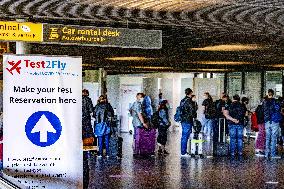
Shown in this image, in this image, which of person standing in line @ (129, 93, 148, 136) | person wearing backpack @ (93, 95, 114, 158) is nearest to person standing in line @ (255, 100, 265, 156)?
person standing in line @ (129, 93, 148, 136)

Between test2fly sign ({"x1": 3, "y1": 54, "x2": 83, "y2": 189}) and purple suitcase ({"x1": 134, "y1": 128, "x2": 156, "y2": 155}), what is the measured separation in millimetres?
9780

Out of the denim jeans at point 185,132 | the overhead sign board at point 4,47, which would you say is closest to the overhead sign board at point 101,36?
the overhead sign board at point 4,47

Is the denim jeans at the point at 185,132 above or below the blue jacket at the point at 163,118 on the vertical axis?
below

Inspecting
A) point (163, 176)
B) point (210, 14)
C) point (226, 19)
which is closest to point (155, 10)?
point (210, 14)

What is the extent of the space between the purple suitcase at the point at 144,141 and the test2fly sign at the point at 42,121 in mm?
9780

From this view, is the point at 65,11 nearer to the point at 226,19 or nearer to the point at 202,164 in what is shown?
the point at 226,19

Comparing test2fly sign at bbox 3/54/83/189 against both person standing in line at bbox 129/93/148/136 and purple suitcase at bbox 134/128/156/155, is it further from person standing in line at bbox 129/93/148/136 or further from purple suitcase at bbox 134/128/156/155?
purple suitcase at bbox 134/128/156/155

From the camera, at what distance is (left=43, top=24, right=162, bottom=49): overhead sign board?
8.89 m

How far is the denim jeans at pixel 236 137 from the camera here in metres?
15.7

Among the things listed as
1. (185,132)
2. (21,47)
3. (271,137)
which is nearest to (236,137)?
(271,137)

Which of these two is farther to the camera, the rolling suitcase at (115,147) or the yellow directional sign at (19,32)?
the rolling suitcase at (115,147)

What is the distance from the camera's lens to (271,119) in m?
15.2

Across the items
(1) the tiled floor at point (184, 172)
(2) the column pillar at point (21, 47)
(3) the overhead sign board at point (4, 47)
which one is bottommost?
(1) the tiled floor at point (184, 172)

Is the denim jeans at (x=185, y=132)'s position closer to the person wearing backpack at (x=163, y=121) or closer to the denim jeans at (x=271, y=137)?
the person wearing backpack at (x=163, y=121)
